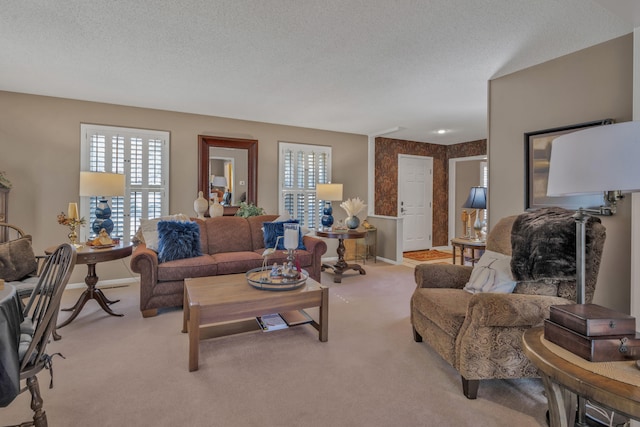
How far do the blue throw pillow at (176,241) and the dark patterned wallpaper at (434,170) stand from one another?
3.71 meters

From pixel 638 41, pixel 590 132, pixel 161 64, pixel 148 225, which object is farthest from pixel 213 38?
pixel 638 41

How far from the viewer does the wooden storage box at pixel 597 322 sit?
1.10 metres

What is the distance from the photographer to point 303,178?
A: 5.53 meters

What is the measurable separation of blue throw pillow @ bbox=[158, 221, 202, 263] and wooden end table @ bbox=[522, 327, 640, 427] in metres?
3.11

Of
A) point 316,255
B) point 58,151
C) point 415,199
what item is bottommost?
point 316,255

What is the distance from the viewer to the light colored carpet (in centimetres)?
168

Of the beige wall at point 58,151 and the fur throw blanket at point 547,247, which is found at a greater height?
the beige wall at point 58,151

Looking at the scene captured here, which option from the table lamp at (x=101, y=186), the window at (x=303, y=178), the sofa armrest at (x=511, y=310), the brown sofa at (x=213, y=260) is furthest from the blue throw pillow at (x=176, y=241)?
the sofa armrest at (x=511, y=310)

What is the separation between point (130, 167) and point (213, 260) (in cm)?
196

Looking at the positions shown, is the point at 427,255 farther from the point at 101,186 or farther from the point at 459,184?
the point at 101,186

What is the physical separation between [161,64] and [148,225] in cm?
173

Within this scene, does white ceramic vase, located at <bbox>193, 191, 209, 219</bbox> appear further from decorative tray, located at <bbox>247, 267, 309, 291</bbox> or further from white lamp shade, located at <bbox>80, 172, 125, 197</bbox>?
decorative tray, located at <bbox>247, 267, 309, 291</bbox>

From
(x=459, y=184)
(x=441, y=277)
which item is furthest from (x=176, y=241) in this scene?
(x=459, y=184)

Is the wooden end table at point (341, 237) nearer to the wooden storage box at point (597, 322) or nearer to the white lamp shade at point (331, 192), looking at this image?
the white lamp shade at point (331, 192)
